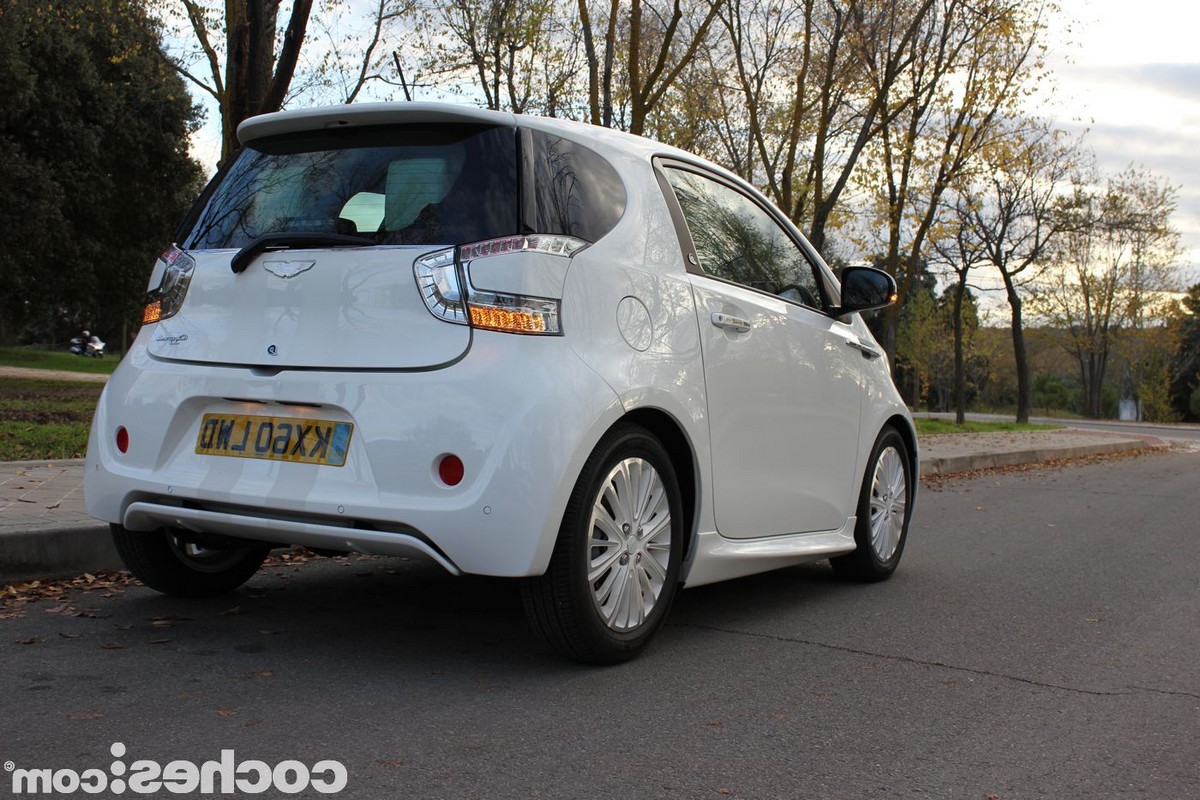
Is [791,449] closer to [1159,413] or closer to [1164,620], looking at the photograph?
[1164,620]

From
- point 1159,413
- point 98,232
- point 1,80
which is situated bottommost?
point 1159,413

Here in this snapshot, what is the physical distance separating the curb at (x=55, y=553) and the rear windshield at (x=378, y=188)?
1.65 m

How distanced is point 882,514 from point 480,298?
3.00 metres

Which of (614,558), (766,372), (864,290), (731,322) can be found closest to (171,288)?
(614,558)

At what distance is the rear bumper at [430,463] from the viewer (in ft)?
11.3

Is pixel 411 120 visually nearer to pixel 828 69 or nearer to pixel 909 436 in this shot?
pixel 909 436

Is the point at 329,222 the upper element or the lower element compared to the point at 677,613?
upper

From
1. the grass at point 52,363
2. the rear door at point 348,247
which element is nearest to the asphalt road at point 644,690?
the rear door at point 348,247

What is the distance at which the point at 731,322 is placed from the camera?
14.6ft

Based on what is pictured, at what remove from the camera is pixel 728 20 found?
20.1m

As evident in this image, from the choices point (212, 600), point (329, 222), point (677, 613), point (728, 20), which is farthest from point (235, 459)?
point (728, 20)

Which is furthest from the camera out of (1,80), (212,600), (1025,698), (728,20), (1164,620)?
(1,80)

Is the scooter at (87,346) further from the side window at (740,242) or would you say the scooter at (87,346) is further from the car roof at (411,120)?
the car roof at (411,120)

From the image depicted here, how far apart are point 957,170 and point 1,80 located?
18508 millimetres
